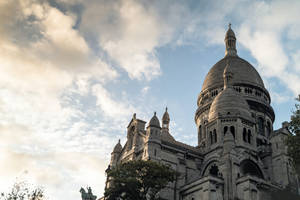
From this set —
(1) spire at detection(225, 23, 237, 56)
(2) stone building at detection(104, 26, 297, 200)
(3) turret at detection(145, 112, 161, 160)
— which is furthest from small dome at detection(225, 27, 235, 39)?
(3) turret at detection(145, 112, 161, 160)

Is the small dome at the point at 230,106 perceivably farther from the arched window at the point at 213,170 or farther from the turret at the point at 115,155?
the turret at the point at 115,155

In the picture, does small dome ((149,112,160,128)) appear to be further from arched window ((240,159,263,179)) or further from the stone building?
arched window ((240,159,263,179))

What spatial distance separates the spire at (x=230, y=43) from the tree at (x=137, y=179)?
4410 cm

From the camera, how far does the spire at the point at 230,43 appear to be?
76.8 m

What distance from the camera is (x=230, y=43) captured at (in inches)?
3073

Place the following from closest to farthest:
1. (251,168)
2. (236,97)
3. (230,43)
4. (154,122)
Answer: (251,168), (154,122), (236,97), (230,43)

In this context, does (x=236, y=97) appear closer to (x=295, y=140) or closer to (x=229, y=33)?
(x=295, y=140)

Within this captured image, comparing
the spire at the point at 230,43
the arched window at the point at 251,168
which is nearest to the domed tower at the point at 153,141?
the arched window at the point at 251,168

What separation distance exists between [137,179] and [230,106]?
839 inches

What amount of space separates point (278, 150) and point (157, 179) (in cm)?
1878

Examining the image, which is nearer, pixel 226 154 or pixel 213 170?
pixel 226 154

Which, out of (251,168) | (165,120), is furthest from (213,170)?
(165,120)

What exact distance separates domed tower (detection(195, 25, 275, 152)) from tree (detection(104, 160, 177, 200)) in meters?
16.7

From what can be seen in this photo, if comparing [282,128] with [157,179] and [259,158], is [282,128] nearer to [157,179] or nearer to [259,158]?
[259,158]
